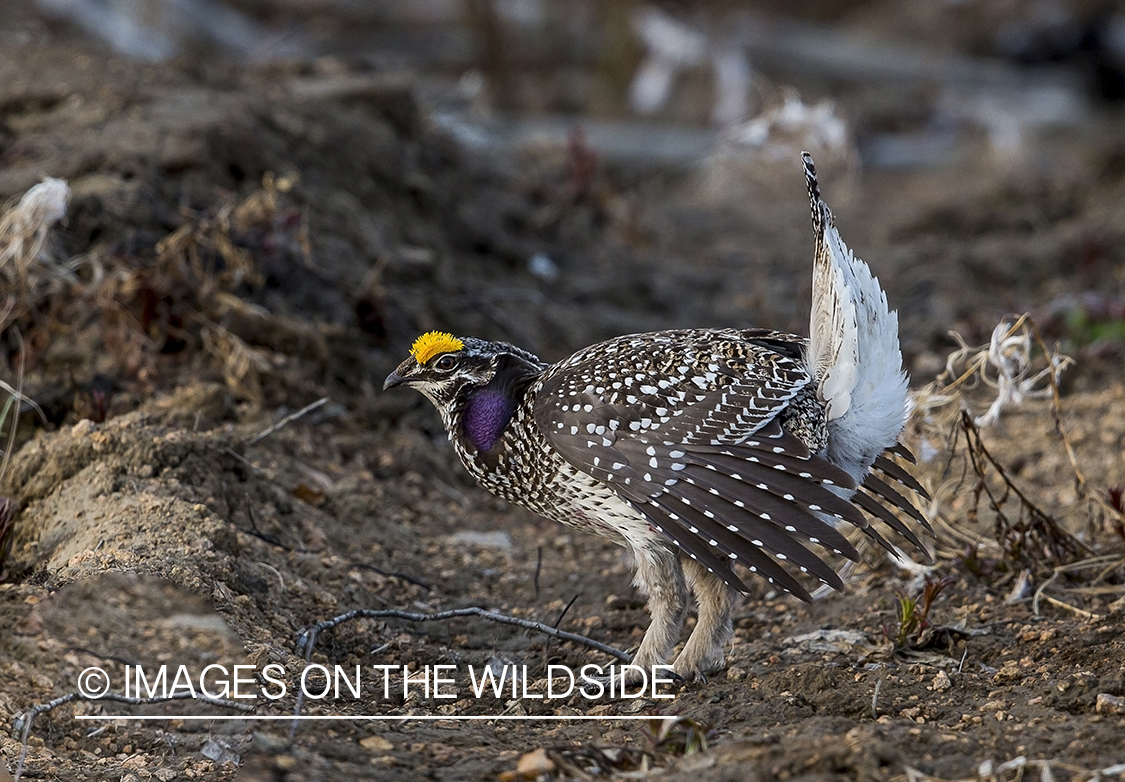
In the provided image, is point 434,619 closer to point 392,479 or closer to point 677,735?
point 677,735

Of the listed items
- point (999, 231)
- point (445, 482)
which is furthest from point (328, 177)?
point (999, 231)

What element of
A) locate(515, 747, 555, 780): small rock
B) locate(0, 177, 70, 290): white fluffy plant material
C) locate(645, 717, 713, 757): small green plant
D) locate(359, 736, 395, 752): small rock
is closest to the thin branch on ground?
locate(645, 717, 713, 757): small green plant

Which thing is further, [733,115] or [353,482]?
[733,115]

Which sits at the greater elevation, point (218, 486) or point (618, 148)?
point (618, 148)

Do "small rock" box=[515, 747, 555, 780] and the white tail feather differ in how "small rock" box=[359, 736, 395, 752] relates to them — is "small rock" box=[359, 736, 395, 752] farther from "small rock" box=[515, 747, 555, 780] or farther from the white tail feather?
the white tail feather

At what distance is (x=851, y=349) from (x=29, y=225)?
3.70 m

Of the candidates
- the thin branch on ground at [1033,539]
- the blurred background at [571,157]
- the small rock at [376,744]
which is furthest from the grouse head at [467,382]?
the thin branch on ground at [1033,539]

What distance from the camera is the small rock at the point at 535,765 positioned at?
10.5 ft

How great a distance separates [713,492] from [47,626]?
87.7 inches

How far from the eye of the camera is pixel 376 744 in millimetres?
3439

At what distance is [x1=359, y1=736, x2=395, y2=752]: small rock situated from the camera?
3408 millimetres

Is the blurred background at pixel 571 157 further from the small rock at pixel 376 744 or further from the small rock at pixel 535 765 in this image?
the small rock at pixel 535 765

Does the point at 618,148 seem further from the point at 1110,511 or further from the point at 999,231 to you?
the point at 1110,511

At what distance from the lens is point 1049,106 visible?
46.5 feet
